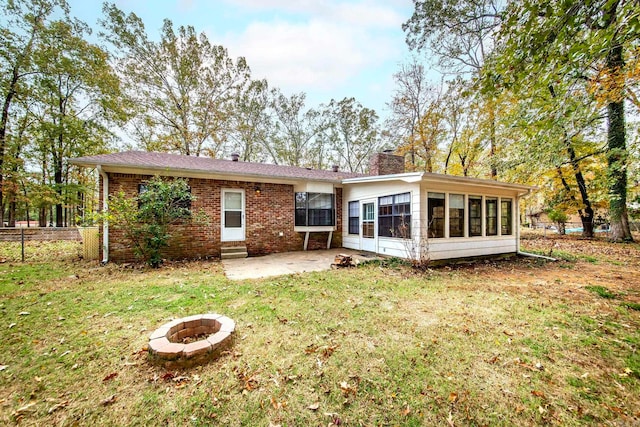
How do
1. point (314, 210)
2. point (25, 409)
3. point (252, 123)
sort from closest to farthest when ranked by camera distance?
point (25, 409) < point (314, 210) < point (252, 123)

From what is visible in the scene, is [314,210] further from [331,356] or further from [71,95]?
[71,95]

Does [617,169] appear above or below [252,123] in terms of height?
below

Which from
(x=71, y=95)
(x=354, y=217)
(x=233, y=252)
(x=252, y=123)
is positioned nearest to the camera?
(x=233, y=252)

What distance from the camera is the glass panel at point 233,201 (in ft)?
27.6

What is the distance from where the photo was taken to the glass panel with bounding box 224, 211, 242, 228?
8.34 m

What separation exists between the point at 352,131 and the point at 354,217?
14.3 metres

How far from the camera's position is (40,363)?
7.99 feet

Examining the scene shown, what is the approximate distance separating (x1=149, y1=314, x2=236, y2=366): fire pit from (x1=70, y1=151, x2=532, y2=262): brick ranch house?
5175 millimetres

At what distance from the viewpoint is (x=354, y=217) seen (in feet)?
31.5

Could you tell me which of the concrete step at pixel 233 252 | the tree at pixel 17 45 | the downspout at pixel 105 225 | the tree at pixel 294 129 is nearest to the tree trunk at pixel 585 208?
the concrete step at pixel 233 252

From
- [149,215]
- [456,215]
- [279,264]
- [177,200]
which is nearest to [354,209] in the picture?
[456,215]

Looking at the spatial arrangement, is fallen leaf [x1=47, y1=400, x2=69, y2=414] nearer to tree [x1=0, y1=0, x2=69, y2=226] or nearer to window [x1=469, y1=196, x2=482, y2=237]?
window [x1=469, y1=196, x2=482, y2=237]

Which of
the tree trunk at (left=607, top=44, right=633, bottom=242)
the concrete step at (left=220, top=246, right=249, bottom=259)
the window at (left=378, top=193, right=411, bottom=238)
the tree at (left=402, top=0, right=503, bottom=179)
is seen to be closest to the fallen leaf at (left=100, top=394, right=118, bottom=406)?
the concrete step at (left=220, top=246, right=249, bottom=259)

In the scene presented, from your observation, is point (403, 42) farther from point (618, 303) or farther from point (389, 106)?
point (618, 303)
